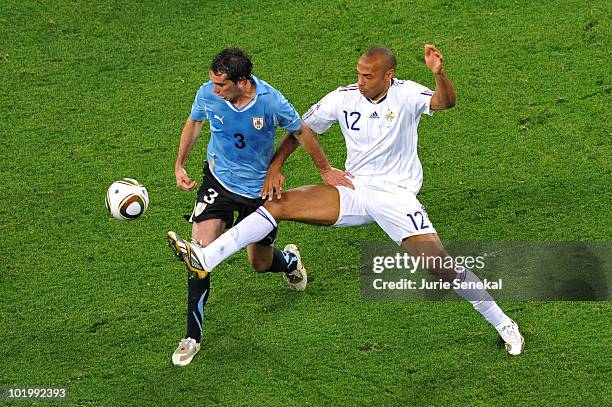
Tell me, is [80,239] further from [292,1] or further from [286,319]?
[292,1]

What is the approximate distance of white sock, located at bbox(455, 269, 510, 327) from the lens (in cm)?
790

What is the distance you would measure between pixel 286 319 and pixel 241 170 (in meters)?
1.17

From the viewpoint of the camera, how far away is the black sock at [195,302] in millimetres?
8070

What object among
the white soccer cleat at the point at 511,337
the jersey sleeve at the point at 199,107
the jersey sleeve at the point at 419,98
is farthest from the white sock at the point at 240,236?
the white soccer cleat at the point at 511,337

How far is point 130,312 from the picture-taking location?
8.63m

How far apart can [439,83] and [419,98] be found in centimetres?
30

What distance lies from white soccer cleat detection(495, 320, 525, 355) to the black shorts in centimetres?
168

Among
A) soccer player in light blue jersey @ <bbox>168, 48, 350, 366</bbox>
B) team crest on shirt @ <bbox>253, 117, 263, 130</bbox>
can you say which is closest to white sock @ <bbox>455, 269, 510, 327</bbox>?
soccer player in light blue jersey @ <bbox>168, 48, 350, 366</bbox>

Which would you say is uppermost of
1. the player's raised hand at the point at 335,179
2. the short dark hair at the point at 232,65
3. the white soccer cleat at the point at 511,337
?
the short dark hair at the point at 232,65

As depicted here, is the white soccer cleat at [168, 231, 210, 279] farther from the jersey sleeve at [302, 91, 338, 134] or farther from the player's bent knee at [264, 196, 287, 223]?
→ the jersey sleeve at [302, 91, 338, 134]

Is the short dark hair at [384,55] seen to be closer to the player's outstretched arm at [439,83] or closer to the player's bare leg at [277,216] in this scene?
the player's outstretched arm at [439,83]

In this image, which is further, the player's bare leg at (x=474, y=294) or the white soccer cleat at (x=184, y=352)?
the white soccer cleat at (x=184, y=352)

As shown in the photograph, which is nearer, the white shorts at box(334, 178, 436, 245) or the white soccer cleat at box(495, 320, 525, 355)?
the white shorts at box(334, 178, 436, 245)

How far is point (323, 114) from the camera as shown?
825 cm
